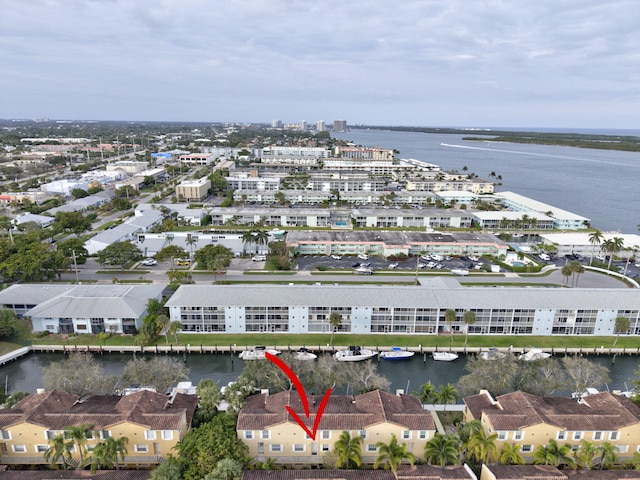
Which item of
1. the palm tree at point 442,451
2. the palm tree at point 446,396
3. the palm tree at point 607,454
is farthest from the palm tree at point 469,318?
the palm tree at point 442,451

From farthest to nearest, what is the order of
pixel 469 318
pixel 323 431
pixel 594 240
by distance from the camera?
pixel 594 240 < pixel 469 318 < pixel 323 431

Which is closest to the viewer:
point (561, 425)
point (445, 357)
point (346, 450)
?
point (346, 450)

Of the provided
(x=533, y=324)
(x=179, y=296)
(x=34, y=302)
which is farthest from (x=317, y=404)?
(x=34, y=302)

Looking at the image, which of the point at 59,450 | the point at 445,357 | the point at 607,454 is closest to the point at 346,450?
the point at 607,454

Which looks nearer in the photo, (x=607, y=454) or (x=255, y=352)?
(x=607, y=454)

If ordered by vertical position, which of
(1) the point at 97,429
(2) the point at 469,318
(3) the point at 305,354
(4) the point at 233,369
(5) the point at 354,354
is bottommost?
(4) the point at 233,369

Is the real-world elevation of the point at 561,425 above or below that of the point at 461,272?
above

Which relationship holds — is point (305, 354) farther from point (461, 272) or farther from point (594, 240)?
point (594, 240)
